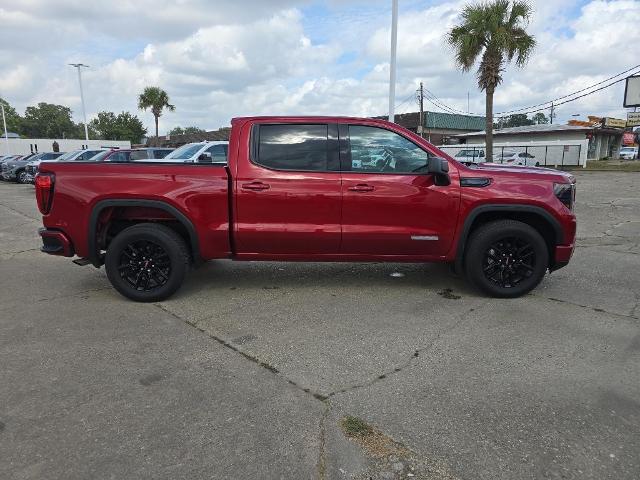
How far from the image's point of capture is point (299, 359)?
366 cm

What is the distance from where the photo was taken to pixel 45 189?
4.80 m

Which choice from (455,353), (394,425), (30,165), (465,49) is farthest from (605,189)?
(30,165)

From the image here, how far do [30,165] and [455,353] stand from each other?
26359mm

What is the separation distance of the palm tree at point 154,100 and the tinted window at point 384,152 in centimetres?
5062

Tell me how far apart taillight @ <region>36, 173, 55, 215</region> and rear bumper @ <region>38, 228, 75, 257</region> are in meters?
0.25

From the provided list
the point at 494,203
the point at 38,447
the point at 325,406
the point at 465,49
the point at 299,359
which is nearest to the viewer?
the point at 38,447

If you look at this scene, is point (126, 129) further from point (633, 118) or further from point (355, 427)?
point (355, 427)

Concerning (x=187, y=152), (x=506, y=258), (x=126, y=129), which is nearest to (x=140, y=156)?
(x=187, y=152)

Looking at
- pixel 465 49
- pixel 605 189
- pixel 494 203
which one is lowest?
pixel 605 189

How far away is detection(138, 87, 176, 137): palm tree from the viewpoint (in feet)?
164

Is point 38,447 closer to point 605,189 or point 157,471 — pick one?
point 157,471

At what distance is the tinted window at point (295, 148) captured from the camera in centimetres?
486

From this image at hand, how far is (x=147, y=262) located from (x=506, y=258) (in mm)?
3795

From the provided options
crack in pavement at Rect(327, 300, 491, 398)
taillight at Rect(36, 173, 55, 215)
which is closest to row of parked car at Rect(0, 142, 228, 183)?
taillight at Rect(36, 173, 55, 215)
